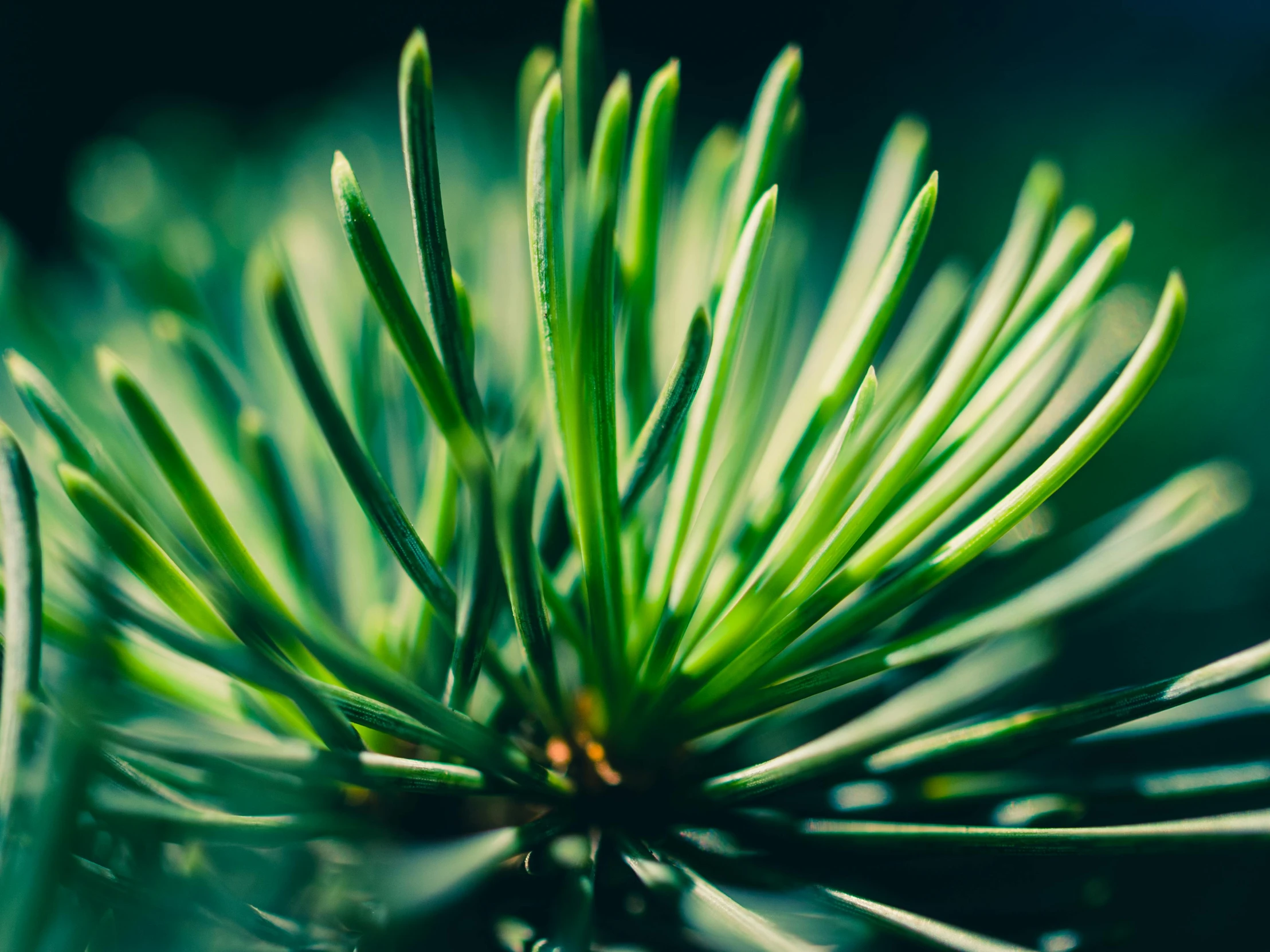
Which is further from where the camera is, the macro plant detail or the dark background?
the dark background

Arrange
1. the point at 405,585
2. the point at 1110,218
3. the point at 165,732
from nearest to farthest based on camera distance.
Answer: the point at 165,732 → the point at 405,585 → the point at 1110,218

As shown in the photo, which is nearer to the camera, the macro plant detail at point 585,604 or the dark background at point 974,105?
the macro plant detail at point 585,604

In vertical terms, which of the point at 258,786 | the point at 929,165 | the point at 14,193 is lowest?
the point at 258,786

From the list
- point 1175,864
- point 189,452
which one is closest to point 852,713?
point 1175,864

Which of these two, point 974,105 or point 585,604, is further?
→ point 974,105

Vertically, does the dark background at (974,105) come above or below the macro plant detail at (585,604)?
above

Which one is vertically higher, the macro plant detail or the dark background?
the dark background

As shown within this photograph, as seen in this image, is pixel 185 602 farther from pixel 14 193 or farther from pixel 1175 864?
pixel 14 193

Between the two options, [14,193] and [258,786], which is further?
[14,193]
